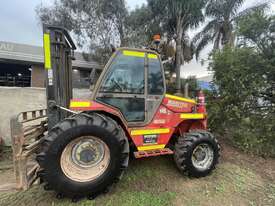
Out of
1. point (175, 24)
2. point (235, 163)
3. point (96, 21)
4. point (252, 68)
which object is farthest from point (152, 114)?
point (175, 24)

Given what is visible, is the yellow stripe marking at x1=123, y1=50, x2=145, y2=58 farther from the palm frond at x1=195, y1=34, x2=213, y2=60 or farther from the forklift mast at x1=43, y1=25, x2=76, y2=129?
the palm frond at x1=195, y1=34, x2=213, y2=60

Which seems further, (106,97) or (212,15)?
(212,15)

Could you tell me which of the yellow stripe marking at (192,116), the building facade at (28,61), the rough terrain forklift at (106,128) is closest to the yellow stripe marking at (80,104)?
the rough terrain forklift at (106,128)

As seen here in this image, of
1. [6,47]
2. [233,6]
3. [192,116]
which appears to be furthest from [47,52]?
[233,6]

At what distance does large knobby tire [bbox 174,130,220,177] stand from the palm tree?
11.3 meters

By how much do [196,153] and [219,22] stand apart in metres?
14.6

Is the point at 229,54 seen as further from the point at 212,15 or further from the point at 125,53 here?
the point at 212,15

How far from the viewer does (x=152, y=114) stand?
10.7 ft

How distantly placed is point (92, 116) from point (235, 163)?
350cm

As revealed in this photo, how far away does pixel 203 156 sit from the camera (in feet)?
11.6

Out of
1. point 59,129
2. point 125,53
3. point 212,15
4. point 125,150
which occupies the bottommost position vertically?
point 125,150

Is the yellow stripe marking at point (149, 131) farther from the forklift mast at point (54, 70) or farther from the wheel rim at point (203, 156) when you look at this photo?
the forklift mast at point (54, 70)

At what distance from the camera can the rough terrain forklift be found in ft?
8.04

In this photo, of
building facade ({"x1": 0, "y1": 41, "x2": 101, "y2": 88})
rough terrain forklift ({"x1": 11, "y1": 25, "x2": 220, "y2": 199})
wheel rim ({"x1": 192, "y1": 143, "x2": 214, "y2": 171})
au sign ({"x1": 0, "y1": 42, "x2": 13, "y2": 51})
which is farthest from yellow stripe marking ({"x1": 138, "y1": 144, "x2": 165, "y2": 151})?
au sign ({"x1": 0, "y1": 42, "x2": 13, "y2": 51})
